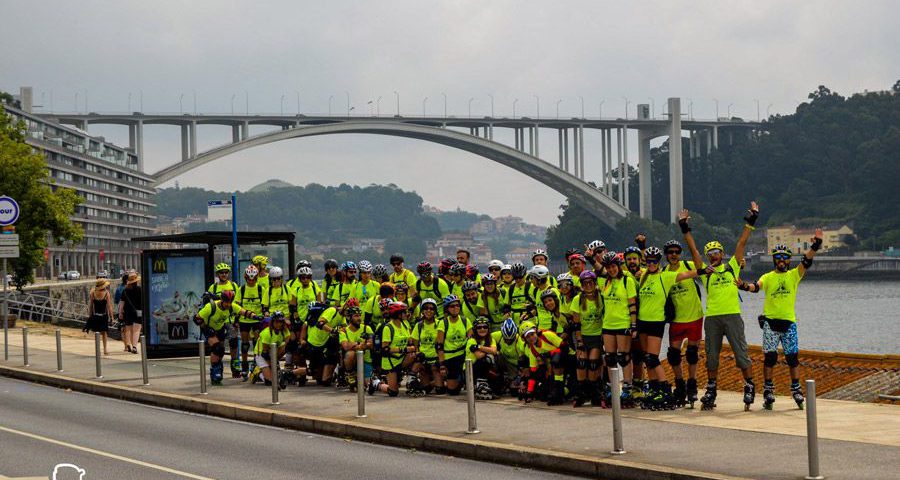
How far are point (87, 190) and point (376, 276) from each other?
432 ft

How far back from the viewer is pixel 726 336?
46.1 feet

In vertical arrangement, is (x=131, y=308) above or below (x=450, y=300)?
below

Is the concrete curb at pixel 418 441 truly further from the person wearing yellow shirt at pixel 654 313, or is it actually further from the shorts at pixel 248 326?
the person wearing yellow shirt at pixel 654 313

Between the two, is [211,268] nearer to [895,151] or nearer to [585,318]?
[585,318]

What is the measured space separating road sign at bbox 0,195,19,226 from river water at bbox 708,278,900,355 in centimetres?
3716

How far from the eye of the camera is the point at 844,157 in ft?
500

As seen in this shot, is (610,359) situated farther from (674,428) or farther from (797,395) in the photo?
(797,395)

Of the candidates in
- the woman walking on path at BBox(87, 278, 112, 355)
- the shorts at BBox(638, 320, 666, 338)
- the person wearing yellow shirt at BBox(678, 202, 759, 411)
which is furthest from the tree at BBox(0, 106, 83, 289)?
the person wearing yellow shirt at BBox(678, 202, 759, 411)

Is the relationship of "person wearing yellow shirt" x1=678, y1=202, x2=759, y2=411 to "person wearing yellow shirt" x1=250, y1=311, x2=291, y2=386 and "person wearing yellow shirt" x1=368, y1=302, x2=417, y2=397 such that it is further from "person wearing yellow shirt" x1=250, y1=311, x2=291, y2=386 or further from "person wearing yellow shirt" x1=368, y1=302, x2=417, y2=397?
"person wearing yellow shirt" x1=250, y1=311, x2=291, y2=386

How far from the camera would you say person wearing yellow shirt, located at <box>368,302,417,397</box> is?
1673 centimetres

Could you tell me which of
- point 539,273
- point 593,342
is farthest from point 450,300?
point 593,342

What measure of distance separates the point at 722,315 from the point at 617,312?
120 centimetres

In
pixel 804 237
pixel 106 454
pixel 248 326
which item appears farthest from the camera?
pixel 804 237

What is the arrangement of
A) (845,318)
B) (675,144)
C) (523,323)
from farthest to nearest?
(675,144)
(845,318)
(523,323)
